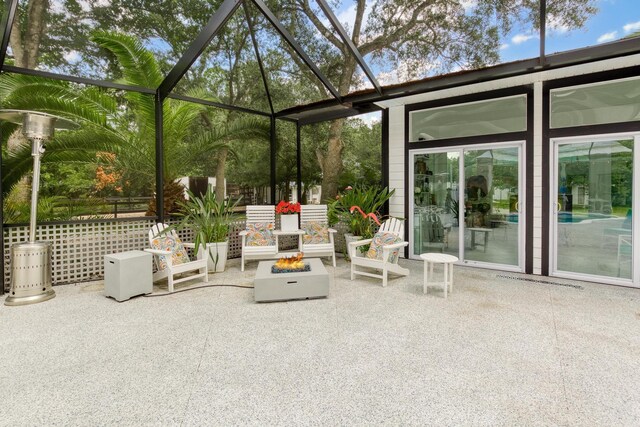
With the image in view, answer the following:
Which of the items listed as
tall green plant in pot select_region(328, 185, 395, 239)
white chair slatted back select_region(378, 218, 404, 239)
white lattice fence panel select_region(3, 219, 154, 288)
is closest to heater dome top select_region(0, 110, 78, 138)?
white lattice fence panel select_region(3, 219, 154, 288)

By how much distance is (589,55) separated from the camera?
3.87 metres

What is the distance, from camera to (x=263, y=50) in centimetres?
676

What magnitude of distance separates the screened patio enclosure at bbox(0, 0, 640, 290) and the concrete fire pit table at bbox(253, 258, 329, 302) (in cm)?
263

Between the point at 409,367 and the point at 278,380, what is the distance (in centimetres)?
100

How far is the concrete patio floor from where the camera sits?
77.6 inches

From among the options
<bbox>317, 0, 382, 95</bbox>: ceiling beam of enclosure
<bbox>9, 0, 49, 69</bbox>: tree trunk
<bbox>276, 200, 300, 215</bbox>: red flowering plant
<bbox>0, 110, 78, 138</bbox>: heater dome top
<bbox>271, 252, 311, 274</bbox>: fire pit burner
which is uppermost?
<bbox>9, 0, 49, 69</bbox>: tree trunk

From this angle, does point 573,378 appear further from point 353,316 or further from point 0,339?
point 0,339

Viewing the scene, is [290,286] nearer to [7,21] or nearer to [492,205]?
[492,205]

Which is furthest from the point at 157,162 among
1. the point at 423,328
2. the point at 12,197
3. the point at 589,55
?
the point at 589,55

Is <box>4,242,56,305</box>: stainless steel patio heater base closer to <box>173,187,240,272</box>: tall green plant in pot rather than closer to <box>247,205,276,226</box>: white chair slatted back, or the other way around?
<box>173,187,240,272</box>: tall green plant in pot

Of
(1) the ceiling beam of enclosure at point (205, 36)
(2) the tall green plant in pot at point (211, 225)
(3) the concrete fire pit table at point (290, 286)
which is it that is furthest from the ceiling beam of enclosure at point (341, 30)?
(2) the tall green plant in pot at point (211, 225)

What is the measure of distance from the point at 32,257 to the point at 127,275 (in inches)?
46.8

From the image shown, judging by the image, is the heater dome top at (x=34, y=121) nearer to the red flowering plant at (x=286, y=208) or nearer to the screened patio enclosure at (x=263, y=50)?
the screened patio enclosure at (x=263, y=50)

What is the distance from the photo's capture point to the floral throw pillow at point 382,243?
4.99 m
